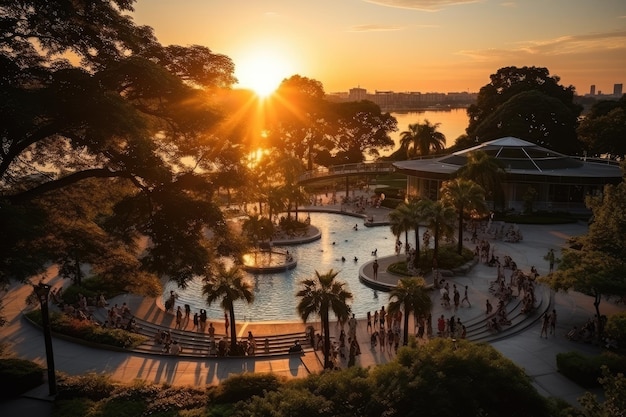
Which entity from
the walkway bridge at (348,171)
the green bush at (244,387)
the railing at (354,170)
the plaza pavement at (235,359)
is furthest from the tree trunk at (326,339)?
the railing at (354,170)

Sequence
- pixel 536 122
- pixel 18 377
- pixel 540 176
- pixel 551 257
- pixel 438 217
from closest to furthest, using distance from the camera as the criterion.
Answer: pixel 18 377, pixel 551 257, pixel 438 217, pixel 540 176, pixel 536 122

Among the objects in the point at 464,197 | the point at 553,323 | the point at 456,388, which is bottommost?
the point at 553,323

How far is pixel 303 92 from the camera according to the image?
85062 millimetres

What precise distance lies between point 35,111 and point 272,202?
3447 cm

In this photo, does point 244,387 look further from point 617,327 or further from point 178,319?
point 617,327

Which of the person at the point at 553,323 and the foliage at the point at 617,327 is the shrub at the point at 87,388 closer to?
the person at the point at 553,323

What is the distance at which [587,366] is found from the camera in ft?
67.9

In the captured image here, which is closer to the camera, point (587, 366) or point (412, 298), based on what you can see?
point (587, 366)

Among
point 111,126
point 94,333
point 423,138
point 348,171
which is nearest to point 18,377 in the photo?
point 94,333

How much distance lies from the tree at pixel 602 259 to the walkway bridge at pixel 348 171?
141ft

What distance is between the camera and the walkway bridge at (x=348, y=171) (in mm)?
68688

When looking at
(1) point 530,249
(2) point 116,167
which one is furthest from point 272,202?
(2) point 116,167

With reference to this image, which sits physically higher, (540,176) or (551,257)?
(540,176)

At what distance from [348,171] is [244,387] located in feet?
180
